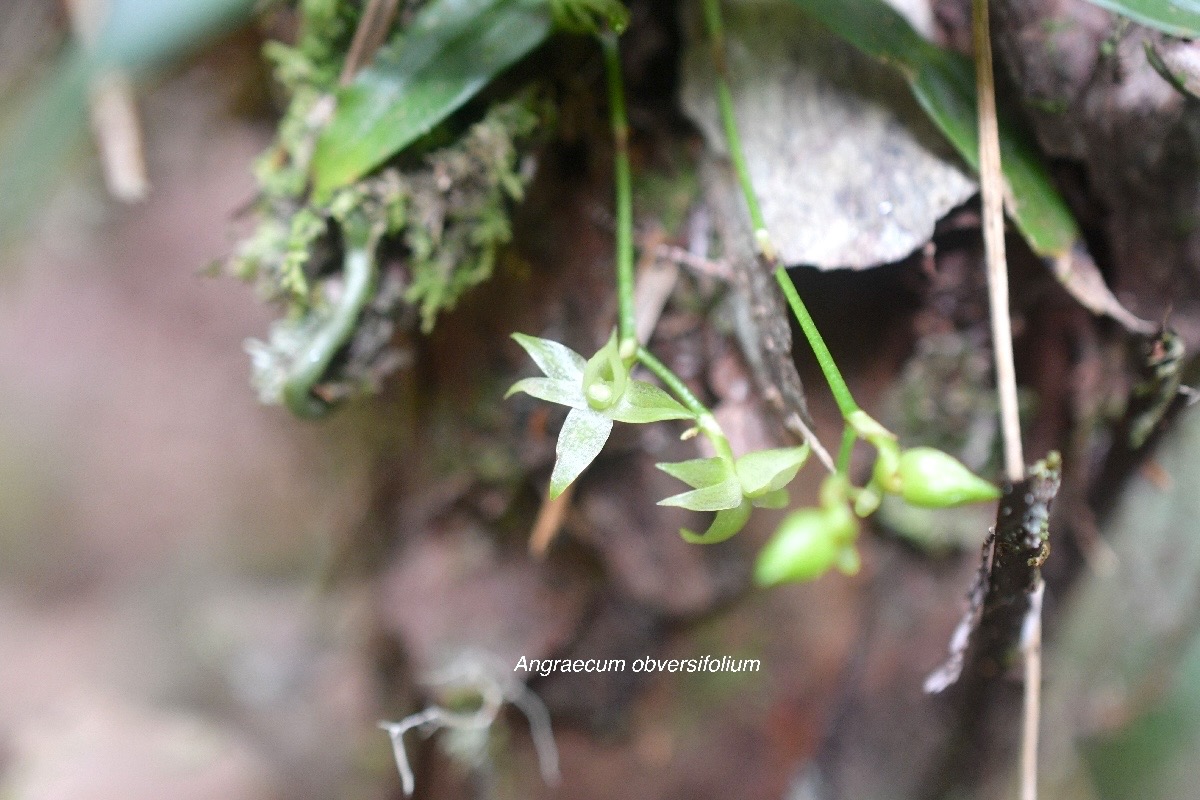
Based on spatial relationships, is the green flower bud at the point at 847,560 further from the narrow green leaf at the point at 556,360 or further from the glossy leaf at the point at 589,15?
the glossy leaf at the point at 589,15

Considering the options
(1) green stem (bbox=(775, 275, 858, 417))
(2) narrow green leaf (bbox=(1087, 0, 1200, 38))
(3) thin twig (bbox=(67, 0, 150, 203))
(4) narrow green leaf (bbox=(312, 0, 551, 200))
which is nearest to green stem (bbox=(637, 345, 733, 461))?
(1) green stem (bbox=(775, 275, 858, 417))

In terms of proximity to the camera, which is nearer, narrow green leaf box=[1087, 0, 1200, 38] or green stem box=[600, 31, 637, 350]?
narrow green leaf box=[1087, 0, 1200, 38]

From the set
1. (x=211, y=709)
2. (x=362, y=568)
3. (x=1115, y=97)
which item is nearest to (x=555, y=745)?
(x=362, y=568)

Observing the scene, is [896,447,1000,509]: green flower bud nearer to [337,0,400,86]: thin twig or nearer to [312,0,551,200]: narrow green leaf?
[312,0,551,200]: narrow green leaf

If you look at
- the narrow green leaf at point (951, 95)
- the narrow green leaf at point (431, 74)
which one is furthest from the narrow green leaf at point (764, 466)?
the narrow green leaf at point (431, 74)

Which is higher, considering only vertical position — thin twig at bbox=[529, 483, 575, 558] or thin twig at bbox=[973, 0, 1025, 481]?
thin twig at bbox=[973, 0, 1025, 481]

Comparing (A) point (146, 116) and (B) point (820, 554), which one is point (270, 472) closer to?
(A) point (146, 116)
